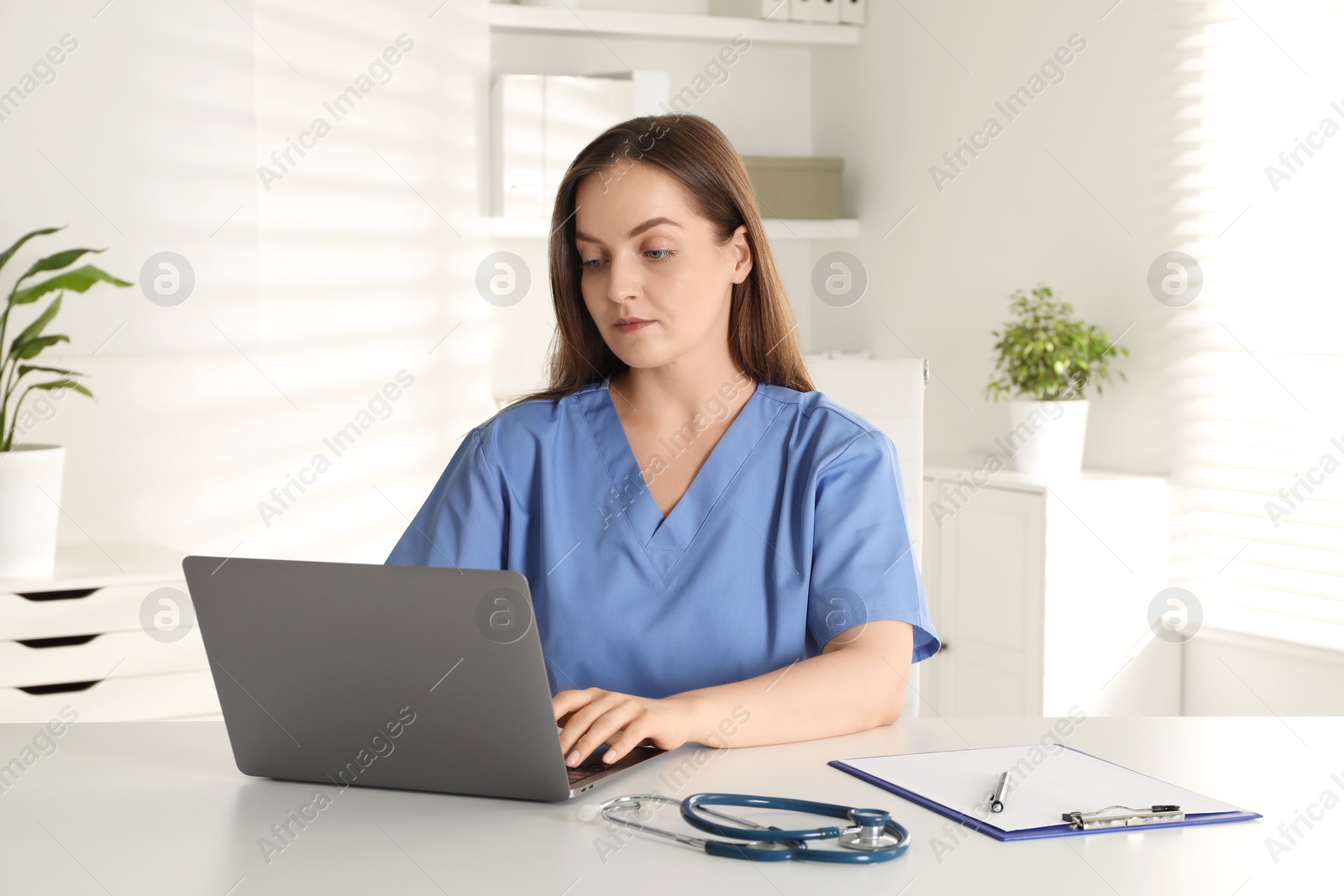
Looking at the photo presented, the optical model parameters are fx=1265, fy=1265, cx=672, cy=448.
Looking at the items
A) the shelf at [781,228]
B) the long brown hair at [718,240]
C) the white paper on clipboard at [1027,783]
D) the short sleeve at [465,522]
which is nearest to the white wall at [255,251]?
the shelf at [781,228]

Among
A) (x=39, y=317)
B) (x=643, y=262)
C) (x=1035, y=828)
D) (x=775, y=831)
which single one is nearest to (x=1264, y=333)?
(x=643, y=262)

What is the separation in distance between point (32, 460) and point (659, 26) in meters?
1.90

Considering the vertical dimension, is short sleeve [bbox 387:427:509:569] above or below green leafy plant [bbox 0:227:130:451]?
below

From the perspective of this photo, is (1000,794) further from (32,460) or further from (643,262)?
(32,460)

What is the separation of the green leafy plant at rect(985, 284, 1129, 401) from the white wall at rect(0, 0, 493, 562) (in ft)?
4.12

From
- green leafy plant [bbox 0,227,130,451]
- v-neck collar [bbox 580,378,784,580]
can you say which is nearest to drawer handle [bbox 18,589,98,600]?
green leafy plant [bbox 0,227,130,451]

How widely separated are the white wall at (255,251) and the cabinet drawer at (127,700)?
459 millimetres

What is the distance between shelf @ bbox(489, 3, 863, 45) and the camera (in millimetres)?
3242

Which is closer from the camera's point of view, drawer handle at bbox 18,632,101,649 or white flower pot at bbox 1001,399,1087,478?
drawer handle at bbox 18,632,101,649

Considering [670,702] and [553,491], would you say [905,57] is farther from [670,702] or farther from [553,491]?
[670,702]

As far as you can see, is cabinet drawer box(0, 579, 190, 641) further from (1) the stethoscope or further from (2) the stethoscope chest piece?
(2) the stethoscope chest piece

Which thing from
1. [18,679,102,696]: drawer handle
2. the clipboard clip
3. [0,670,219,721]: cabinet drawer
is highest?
the clipboard clip

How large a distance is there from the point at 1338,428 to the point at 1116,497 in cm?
47

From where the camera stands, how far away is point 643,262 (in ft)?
4.79
